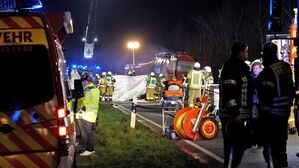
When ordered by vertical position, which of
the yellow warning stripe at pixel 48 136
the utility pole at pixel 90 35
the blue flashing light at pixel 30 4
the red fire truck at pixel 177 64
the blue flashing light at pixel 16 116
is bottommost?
the yellow warning stripe at pixel 48 136

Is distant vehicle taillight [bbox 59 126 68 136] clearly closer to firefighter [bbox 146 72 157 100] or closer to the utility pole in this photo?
firefighter [bbox 146 72 157 100]

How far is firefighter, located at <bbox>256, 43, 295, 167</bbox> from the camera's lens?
6.05m

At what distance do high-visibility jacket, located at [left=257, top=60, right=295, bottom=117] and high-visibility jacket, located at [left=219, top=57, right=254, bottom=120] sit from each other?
0.67 feet

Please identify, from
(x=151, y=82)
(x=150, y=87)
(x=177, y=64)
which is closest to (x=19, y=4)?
(x=151, y=82)

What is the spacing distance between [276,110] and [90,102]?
442cm

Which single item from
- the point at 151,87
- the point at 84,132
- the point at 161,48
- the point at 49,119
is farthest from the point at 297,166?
the point at 161,48

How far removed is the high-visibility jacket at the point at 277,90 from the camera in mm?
6082

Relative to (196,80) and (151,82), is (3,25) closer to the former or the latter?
(196,80)

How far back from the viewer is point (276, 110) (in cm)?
606

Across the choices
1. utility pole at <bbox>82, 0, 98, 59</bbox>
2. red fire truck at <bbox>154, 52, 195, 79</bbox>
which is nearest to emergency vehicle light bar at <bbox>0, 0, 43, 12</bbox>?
red fire truck at <bbox>154, 52, 195, 79</bbox>

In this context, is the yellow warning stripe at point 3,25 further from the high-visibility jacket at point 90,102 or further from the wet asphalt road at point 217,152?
the wet asphalt road at point 217,152

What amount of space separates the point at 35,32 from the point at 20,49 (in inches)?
9.8

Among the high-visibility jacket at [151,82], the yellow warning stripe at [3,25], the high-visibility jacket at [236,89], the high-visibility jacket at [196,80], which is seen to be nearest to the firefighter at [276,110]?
the high-visibility jacket at [236,89]

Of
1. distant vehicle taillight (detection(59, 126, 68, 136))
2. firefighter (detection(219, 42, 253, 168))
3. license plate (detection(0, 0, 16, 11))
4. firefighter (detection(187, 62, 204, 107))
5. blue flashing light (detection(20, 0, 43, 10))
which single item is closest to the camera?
distant vehicle taillight (detection(59, 126, 68, 136))
